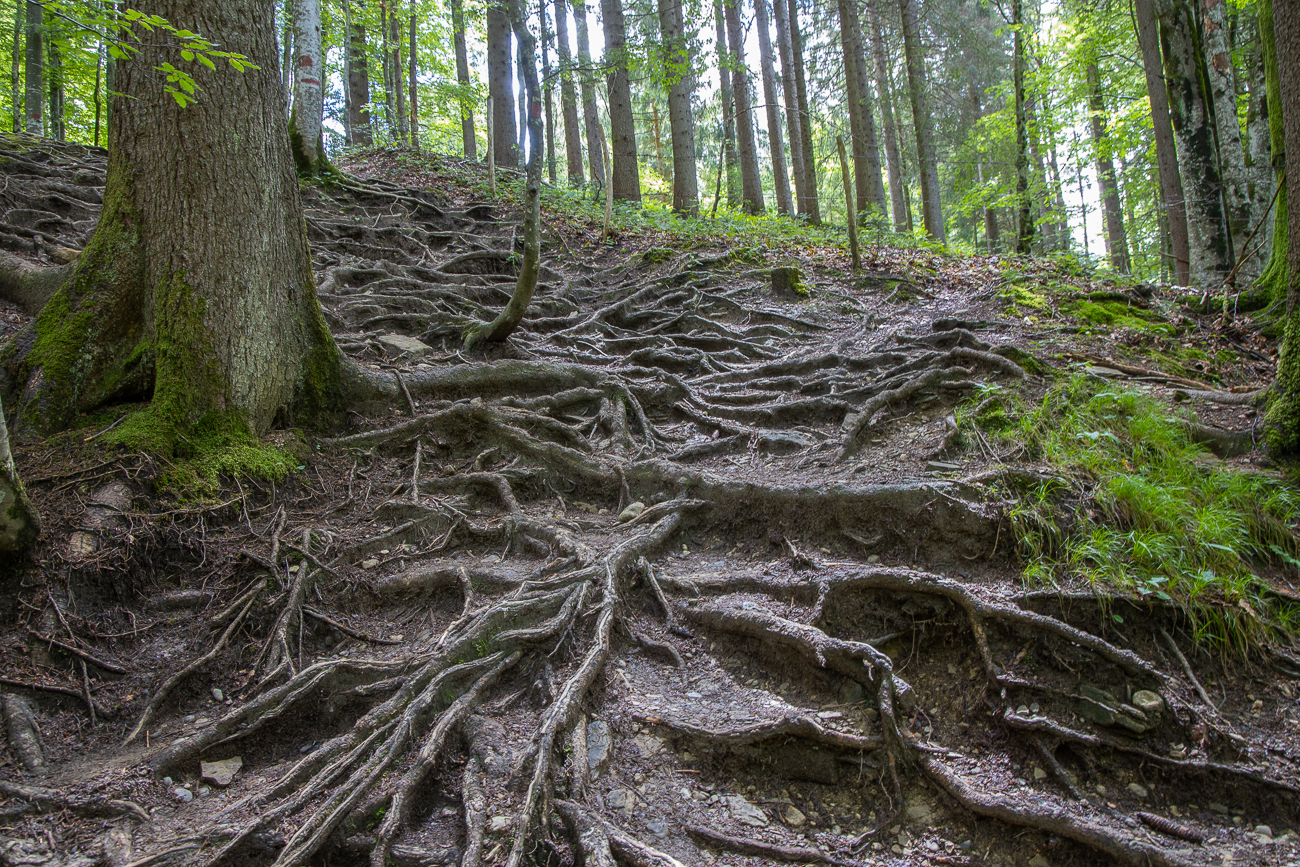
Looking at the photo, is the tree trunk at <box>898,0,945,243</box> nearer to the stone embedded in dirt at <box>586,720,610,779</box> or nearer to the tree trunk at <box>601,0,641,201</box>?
the tree trunk at <box>601,0,641,201</box>

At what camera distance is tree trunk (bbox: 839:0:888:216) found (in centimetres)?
1468

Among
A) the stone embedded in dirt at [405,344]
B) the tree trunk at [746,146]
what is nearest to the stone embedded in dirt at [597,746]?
the stone embedded in dirt at [405,344]

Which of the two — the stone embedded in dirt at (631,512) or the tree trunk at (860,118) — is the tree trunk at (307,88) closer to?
the stone embedded in dirt at (631,512)

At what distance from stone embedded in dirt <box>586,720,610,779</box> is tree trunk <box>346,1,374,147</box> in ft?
68.0

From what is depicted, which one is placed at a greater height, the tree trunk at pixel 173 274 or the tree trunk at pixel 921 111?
the tree trunk at pixel 921 111

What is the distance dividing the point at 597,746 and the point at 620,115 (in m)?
12.9

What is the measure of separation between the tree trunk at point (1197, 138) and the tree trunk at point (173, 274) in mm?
10600

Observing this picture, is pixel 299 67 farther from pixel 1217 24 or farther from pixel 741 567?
pixel 1217 24

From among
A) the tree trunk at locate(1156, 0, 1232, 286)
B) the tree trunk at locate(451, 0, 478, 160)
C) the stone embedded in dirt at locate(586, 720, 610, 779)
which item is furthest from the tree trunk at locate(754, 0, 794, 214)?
the stone embedded in dirt at locate(586, 720, 610, 779)

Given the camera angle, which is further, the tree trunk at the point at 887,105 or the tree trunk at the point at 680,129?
the tree trunk at the point at 887,105

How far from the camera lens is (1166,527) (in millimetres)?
3410

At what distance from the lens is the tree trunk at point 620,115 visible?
12531mm

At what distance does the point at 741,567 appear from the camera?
4105mm

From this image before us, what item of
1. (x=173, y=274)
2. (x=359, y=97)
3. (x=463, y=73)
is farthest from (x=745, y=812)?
(x=463, y=73)
